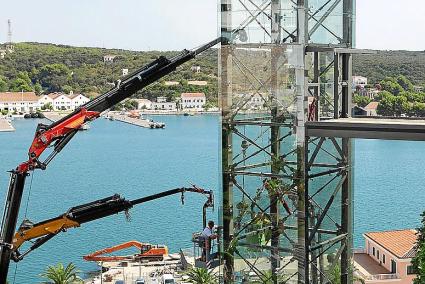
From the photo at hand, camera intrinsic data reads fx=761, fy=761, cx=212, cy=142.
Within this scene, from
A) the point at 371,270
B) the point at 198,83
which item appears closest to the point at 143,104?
the point at 198,83

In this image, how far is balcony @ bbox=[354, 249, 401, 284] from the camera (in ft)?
39.4

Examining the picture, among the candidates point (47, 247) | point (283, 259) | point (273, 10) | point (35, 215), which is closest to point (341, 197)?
point (283, 259)

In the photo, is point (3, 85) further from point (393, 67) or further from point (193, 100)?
point (393, 67)

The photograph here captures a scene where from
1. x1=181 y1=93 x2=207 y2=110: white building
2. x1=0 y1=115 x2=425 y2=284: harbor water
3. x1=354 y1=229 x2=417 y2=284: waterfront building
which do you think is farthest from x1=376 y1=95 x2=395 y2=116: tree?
x1=181 y1=93 x2=207 y2=110: white building

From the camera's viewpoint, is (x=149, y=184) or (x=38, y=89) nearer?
(x=149, y=184)

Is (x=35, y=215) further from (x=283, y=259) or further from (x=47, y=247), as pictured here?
(x=283, y=259)

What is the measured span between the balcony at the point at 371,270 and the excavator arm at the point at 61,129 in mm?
7484

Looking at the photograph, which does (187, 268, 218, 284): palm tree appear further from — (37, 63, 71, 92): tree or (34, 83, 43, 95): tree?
(34, 83, 43, 95): tree

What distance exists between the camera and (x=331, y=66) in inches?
164

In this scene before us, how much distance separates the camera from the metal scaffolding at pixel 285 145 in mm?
4102

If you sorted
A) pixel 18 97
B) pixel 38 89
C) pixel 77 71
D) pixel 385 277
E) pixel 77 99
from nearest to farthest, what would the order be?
pixel 385 277 < pixel 77 99 < pixel 18 97 < pixel 38 89 < pixel 77 71

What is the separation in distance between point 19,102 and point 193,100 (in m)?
13.3

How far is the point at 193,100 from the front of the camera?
185ft

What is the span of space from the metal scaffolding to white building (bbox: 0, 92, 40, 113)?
54176 mm
